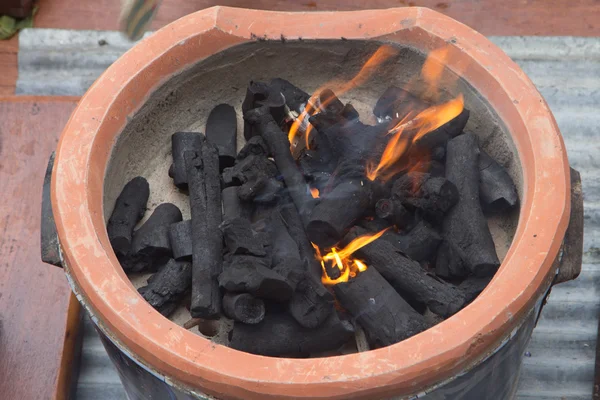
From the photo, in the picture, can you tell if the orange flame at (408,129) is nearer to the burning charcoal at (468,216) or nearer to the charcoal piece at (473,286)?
the burning charcoal at (468,216)

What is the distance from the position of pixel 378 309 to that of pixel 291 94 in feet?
2.91

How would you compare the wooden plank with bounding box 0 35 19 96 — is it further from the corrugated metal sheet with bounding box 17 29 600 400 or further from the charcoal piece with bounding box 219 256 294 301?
the charcoal piece with bounding box 219 256 294 301

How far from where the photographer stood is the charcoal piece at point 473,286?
2.33 metres

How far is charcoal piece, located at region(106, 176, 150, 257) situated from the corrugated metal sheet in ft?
2.70

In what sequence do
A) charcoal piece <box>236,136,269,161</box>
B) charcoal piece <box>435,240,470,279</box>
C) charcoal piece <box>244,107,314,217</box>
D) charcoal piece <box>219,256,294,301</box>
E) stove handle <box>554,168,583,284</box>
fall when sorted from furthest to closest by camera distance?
1. charcoal piece <box>236,136,269,161</box>
2. charcoal piece <box>244,107,314,217</box>
3. charcoal piece <box>435,240,470,279</box>
4. stove handle <box>554,168,583,284</box>
5. charcoal piece <box>219,256,294,301</box>

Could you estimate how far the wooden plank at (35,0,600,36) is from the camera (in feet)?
13.1

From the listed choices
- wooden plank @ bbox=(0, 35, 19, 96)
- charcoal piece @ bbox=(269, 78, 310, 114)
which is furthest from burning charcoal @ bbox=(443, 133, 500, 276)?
wooden plank @ bbox=(0, 35, 19, 96)

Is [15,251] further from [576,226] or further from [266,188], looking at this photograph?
[576,226]

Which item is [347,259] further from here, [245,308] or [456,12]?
[456,12]

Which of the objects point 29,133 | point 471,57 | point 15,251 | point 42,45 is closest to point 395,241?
point 471,57

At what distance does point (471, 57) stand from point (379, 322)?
91 centimetres

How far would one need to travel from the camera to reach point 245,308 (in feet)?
7.36

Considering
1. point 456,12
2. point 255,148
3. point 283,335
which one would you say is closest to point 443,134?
point 255,148

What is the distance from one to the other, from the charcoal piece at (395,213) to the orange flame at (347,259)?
0.06 metres
